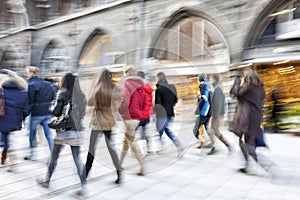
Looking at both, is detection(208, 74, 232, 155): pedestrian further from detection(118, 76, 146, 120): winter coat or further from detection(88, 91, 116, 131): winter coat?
detection(88, 91, 116, 131): winter coat

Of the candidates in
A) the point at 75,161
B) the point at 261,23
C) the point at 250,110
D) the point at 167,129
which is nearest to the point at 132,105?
the point at 75,161

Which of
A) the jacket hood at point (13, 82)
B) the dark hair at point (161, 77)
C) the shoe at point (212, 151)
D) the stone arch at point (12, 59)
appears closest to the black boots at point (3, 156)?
the jacket hood at point (13, 82)

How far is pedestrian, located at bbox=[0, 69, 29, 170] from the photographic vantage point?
4.24 m

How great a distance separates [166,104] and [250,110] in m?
1.49

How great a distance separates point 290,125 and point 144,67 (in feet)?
17.1

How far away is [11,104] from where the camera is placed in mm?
4270

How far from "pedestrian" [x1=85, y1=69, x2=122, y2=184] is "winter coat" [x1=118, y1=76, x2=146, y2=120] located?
0.80 feet

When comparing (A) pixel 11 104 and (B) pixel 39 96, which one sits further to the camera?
(B) pixel 39 96

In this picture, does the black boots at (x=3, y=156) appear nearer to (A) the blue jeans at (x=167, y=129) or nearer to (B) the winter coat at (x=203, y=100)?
(A) the blue jeans at (x=167, y=129)

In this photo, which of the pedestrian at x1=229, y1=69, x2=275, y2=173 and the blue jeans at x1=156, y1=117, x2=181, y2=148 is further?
the blue jeans at x1=156, y1=117, x2=181, y2=148

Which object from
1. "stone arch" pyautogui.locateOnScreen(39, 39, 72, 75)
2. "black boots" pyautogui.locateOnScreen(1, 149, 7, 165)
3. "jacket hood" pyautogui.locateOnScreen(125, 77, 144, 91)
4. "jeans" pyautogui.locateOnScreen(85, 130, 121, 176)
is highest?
"stone arch" pyautogui.locateOnScreen(39, 39, 72, 75)

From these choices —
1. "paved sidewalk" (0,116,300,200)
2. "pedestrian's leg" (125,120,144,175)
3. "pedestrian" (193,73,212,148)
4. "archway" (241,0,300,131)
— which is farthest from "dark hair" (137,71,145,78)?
"archway" (241,0,300,131)

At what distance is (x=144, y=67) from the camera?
13.8 ft

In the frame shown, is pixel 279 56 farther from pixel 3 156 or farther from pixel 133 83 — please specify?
pixel 3 156
